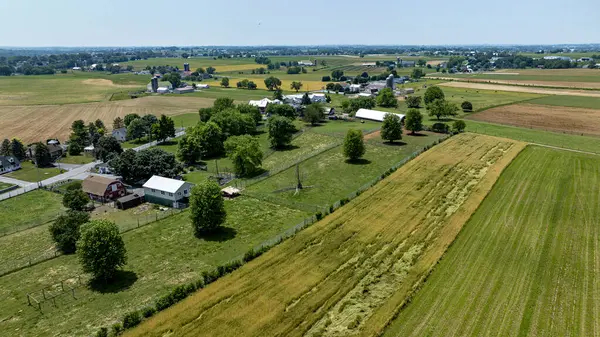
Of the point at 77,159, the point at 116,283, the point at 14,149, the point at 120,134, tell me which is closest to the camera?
the point at 116,283

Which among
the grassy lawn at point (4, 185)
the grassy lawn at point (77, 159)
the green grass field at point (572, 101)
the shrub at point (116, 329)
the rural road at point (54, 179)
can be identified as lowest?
the shrub at point (116, 329)

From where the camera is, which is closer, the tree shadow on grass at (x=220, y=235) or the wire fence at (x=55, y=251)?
the wire fence at (x=55, y=251)

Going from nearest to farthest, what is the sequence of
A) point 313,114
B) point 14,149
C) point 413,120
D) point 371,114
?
point 14,149 < point 413,120 < point 313,114 < point 371,114

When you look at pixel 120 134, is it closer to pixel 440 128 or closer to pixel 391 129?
pixel 391 129

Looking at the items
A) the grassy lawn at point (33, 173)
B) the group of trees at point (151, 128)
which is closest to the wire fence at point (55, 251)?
the grassy lawn at point (33, 173)

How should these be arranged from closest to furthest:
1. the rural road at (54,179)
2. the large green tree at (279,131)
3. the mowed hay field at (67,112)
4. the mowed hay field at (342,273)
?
the mowed hay field at (342,273), the rural road at (54,179), the large green tree at (279,131), the mowed hay field at (67,112)

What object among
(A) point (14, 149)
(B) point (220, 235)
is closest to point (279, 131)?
(B) point (220, 235)

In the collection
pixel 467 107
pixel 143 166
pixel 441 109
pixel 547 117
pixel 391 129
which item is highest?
pixel 441 109

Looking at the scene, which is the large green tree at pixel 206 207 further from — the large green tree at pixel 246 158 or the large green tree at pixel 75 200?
the large green tree at pixel 246 158
